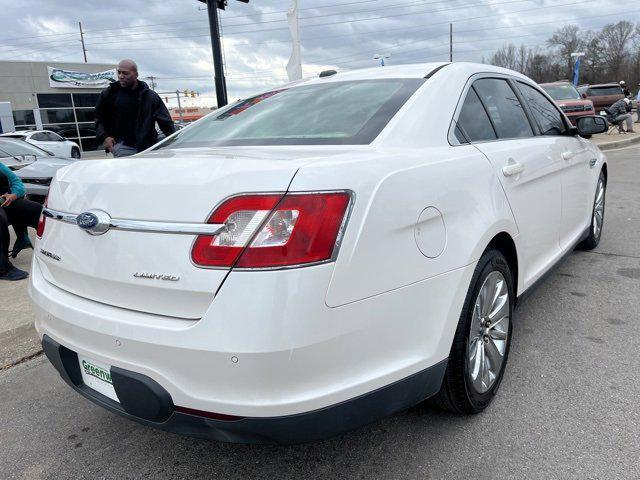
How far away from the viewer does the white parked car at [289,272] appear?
61.0 inches

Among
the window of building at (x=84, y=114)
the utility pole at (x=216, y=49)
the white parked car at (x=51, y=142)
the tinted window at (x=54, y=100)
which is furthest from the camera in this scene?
the window of building at (x=84, y=114)

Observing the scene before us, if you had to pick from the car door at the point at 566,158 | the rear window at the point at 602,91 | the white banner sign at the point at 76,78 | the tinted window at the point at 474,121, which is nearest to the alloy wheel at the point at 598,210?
the car door at the point at 566,158

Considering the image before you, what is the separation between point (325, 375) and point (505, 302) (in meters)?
1.35

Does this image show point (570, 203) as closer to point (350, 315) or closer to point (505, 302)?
point (505, 302)

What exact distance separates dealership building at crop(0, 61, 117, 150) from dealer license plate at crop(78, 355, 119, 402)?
1226 inches

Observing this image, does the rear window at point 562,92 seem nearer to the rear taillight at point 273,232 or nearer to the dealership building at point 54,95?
the rear taillight at point 273,232

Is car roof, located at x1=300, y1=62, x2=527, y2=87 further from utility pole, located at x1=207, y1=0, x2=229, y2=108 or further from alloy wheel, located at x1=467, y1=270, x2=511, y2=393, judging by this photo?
utility pole, located at x1=207, y1=0, x2=229, y2=108

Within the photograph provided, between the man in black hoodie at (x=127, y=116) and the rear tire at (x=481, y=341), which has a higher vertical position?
the man in black hoodie at (x=127, y=116)

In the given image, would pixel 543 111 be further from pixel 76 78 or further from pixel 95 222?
pixel 76 78

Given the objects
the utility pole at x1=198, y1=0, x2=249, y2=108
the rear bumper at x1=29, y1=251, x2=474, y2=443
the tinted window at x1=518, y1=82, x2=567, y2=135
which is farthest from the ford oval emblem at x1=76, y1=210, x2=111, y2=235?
the utility pole at x1=198, y1=0, x2=249, y2=108

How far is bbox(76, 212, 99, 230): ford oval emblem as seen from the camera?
1.83 meters

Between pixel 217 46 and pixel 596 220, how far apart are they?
5.20m

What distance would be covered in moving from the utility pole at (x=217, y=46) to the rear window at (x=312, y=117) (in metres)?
4.56

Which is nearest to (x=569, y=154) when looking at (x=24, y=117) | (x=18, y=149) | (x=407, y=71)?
(x=407, y=71)
